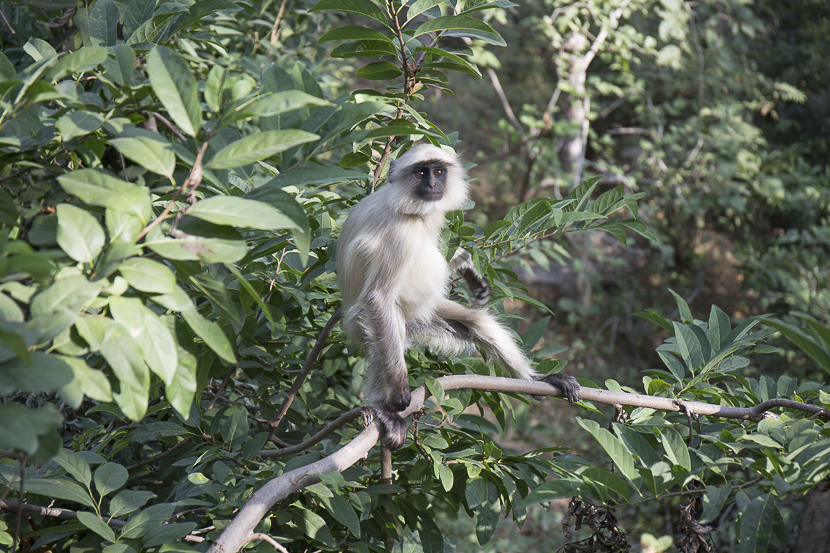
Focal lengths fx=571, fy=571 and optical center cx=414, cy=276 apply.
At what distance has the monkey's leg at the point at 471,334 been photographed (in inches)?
111

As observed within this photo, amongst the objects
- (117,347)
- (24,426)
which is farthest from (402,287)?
(24,426)

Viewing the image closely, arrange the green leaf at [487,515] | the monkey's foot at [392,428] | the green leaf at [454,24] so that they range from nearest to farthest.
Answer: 1. the green leaf at [454,24]
2. the green leaf at [487,515]
3. the monkey's foot at [392,428]

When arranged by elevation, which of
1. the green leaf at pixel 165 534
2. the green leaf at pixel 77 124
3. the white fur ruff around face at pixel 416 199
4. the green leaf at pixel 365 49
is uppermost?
the green leaf at pixel 365 49

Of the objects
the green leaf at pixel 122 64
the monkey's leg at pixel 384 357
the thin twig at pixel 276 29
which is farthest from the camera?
the thin twig at pixel 276 29

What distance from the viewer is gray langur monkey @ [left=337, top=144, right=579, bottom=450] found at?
2562 millimetres

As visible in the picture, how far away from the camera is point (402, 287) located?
2.78 meters

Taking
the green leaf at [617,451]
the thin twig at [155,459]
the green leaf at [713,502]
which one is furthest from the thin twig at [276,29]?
the green leaf at [713,502]

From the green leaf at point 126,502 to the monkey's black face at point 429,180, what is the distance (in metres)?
1.75

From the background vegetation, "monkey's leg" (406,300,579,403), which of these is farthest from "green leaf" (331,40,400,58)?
"monkey's leg" (406,300,579,403)

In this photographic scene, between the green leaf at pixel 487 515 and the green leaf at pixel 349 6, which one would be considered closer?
the green leaf at pixel 349 6

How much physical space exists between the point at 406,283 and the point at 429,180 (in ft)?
1.72

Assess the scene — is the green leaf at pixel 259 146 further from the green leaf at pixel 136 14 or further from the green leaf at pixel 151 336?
the green leaf at pixel 136 14

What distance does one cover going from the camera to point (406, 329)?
296cm

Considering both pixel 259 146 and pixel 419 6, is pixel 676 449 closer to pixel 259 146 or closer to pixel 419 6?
pixel 259 146
